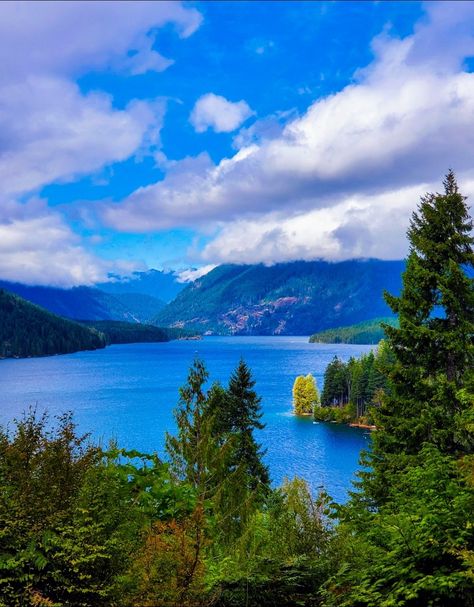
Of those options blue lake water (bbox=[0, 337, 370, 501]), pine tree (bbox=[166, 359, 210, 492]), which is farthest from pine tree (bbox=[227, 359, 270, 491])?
pine tree (bbox=[166, 359, 210, 492])

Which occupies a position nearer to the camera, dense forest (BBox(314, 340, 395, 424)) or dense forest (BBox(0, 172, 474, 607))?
dense forest (BBox(0, 172, 474, 607))

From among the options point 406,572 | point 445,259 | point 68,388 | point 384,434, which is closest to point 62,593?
point 406,572

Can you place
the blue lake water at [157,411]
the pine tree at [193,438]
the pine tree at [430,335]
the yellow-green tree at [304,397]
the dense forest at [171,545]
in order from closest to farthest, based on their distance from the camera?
the dense forest at [171,545] < the pine tree at [430,335] < the pine tree at [193,438] < the blue lake water at [157,411] < the yellow-green tree at [304,397]

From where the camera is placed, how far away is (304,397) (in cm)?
10638

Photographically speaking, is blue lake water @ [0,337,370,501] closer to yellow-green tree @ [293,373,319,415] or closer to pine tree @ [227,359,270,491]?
yellow-green tree @ [293,373,319,415]

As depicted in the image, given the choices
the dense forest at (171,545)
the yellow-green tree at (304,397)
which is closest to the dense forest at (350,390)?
the yellow-green tree at (304,397)

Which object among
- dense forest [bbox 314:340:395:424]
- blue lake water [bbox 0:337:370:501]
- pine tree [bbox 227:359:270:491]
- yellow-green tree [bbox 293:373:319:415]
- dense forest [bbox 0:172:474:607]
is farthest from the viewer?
yellow-green tree [bbox 293:373:319:415]

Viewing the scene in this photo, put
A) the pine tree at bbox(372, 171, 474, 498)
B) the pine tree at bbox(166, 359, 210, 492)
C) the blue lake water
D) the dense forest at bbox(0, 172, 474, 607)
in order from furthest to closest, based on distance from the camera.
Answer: the blue lake water
the pine tree at bbox(166, 359, 210, 492)
the pine tree at bbox(372, 171, 474, 498)
the dense forest at bbox(0, 172, 474, 607)

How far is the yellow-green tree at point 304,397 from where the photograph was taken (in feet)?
348

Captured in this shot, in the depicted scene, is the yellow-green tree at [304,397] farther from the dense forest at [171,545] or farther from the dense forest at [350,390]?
the dense forest at [171,545]

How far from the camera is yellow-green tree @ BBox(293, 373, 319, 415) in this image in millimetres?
106125

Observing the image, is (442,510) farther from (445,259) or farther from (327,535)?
(445,259)

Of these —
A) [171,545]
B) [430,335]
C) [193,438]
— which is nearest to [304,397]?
[193,438]

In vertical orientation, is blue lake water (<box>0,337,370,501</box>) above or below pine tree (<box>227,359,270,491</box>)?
below
